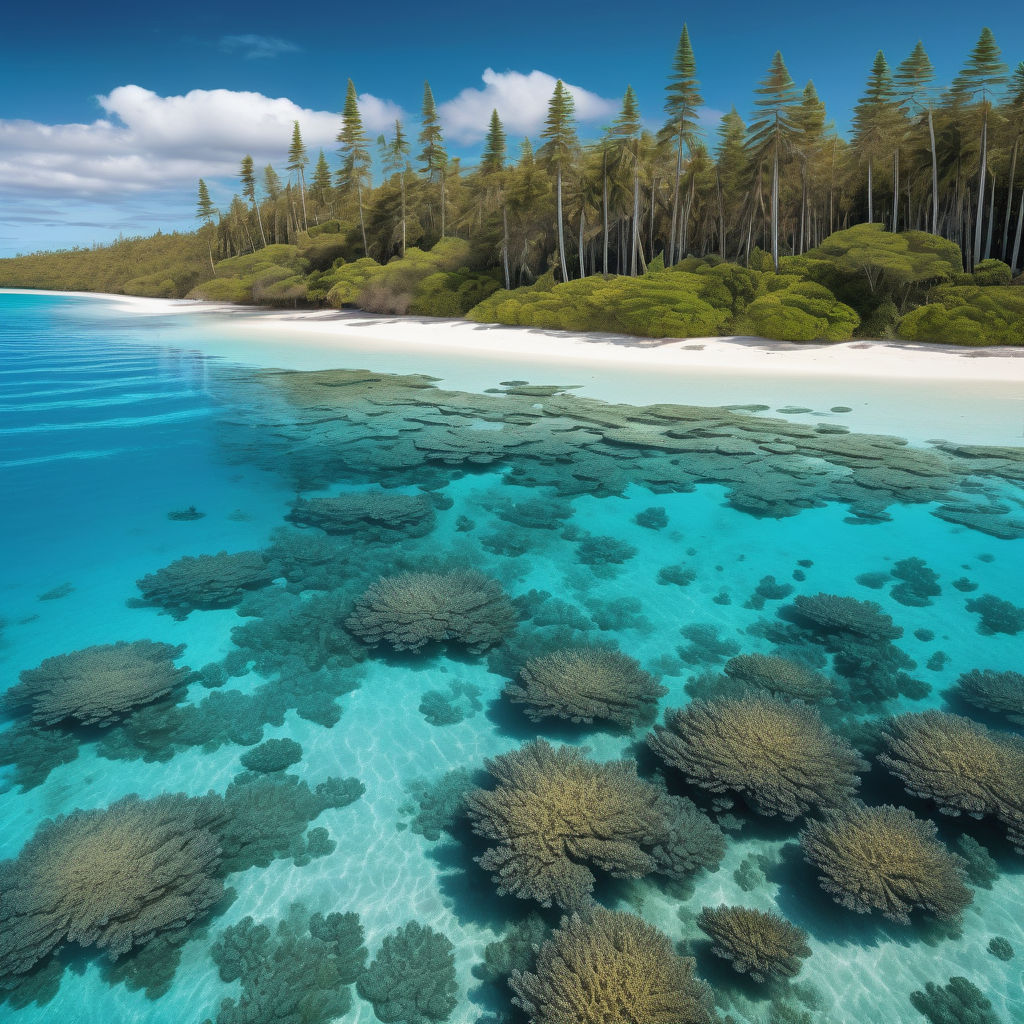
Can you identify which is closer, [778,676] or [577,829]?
[577,829]

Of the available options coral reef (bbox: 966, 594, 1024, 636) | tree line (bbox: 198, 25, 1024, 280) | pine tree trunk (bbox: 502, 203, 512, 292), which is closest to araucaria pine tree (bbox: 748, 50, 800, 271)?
tree line (bbox: 198, 25, 1024, 280)

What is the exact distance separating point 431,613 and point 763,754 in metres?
3.18

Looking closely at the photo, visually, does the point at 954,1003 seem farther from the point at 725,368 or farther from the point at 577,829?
the point at 725,368

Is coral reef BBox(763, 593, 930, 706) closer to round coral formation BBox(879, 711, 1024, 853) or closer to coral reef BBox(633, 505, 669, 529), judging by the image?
round coral formation BBox(879, 711, 1024, 853)

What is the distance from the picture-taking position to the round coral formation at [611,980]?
2.81m

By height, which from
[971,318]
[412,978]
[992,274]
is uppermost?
[992,274]

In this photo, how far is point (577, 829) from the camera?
3.70 m

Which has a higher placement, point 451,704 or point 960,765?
point 960,765

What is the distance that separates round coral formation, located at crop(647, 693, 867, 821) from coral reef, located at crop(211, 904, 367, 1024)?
2254 mm

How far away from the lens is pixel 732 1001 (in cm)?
309

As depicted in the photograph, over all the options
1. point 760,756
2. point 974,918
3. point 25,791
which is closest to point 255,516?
point 25,791

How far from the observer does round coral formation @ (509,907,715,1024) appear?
9.21ft

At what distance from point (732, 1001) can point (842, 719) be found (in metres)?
2.60

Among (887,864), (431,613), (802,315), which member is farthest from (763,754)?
(802,315)
